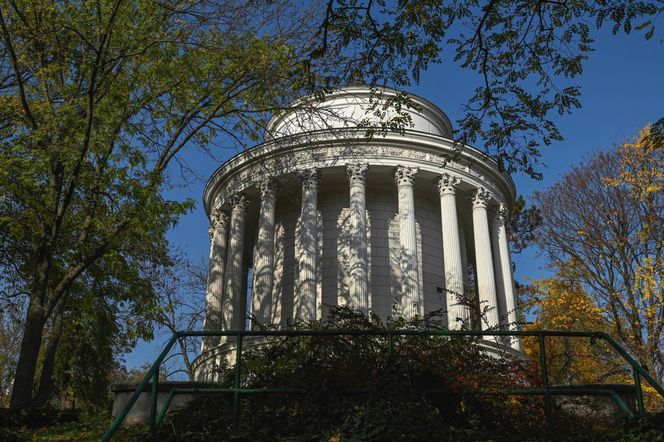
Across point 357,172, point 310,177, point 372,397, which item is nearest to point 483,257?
point 357,172

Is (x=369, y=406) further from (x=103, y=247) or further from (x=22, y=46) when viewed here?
(x=22, y=46)

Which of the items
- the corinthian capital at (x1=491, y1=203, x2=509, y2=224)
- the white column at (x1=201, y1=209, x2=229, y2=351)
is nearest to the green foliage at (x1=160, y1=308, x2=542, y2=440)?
the white column at (x1=201, y1=209, x2=229, y2=351)

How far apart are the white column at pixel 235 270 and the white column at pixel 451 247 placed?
1002 cm

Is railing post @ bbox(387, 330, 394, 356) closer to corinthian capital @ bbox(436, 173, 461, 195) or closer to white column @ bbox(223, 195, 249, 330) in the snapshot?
white column @ bbox(223, 195, 249, 330)

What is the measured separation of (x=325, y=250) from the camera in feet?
106

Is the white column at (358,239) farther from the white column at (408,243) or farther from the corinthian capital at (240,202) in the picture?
the corinthian capital at (240,202)

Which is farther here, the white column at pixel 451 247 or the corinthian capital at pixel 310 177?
the corinthian capital at pixel 310 177

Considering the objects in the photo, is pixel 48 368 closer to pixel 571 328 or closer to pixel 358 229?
pixel 358 229

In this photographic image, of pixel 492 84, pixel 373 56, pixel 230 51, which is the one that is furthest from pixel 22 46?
pixel 492 84

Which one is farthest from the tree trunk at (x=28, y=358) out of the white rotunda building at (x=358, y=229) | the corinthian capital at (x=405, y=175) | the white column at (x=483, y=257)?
the white column at (x=483, y=257)

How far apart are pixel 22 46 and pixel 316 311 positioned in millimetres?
17261

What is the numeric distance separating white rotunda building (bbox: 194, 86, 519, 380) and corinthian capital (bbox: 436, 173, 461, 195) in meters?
0.05

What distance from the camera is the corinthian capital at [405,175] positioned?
3124cm

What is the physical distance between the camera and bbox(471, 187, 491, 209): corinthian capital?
32672 millimetres
